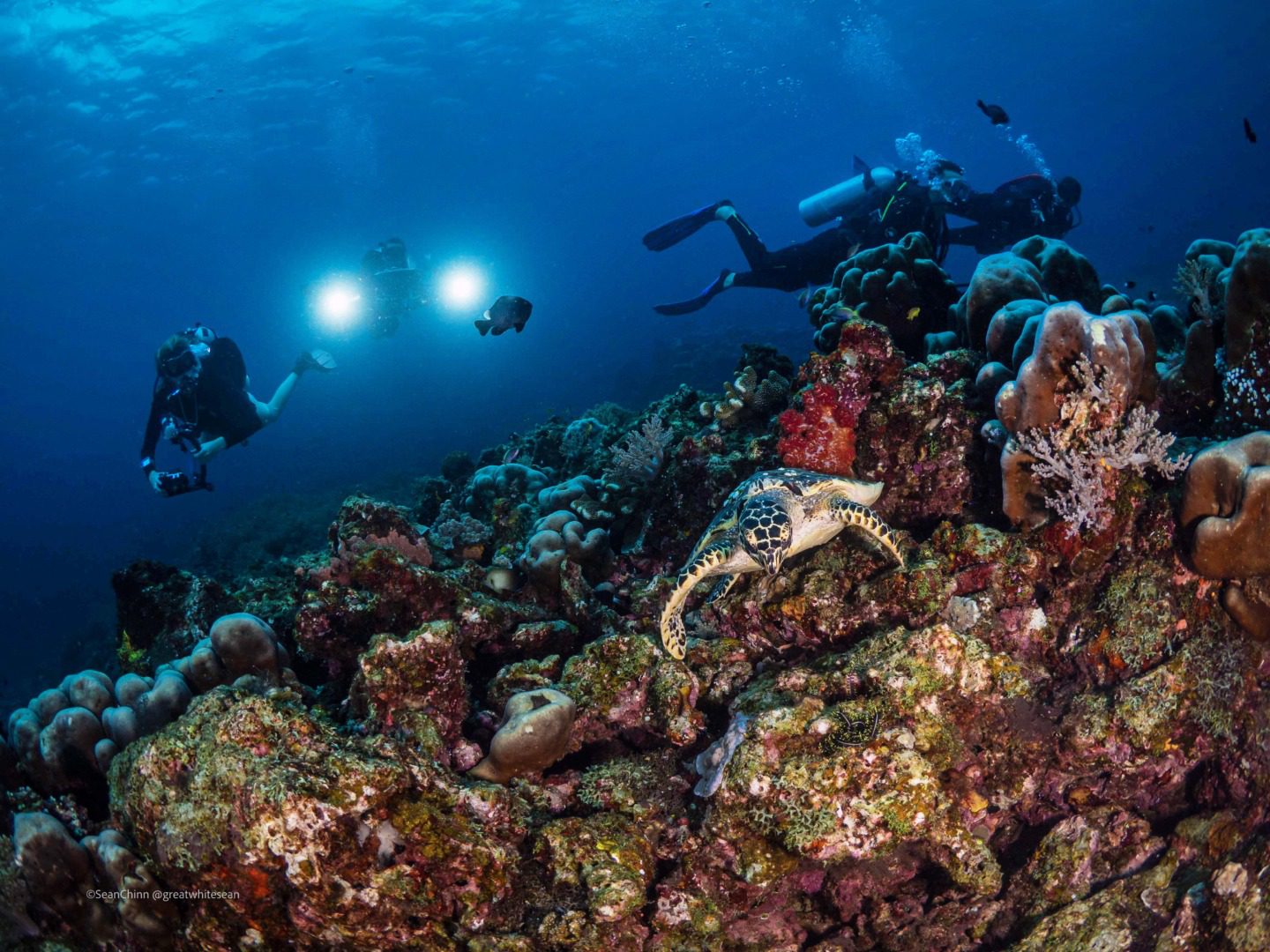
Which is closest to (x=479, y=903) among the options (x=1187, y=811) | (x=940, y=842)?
(x=940, y=842)

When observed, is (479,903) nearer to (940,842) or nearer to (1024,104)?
(940,842)

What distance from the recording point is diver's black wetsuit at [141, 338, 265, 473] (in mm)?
12117

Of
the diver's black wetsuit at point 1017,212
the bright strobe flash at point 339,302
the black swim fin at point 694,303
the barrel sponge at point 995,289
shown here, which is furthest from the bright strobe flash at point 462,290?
the barrel sponge at point 995,289

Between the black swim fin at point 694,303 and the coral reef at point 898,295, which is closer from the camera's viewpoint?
the coral reef at point 898,295

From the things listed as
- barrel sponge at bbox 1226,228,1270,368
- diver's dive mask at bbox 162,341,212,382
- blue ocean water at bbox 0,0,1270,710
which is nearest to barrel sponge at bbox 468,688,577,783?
barrel sponge at bbox 1226,228,1270,368

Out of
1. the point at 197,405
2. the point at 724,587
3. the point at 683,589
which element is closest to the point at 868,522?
the point at 724,587

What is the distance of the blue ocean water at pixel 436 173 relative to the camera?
4119 centimetres

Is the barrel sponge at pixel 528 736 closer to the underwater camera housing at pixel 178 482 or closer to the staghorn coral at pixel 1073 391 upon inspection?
the staghorn coral at pixel 1073 391

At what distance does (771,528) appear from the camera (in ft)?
12.2

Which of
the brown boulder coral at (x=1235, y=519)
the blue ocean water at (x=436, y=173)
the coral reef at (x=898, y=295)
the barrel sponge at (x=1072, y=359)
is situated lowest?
the brown boulder coral at (x=1235, y=519)

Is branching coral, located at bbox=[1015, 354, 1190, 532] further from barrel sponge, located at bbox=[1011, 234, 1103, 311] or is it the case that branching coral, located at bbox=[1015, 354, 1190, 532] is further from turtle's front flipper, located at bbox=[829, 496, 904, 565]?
barrel sponge, located at bbox=[1011, 234, 1103, 311]

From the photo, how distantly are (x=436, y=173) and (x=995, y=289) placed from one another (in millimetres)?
93967

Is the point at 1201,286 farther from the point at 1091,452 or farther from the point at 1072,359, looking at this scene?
the point at 1091,452

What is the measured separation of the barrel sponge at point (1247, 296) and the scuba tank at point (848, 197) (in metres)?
11.1
